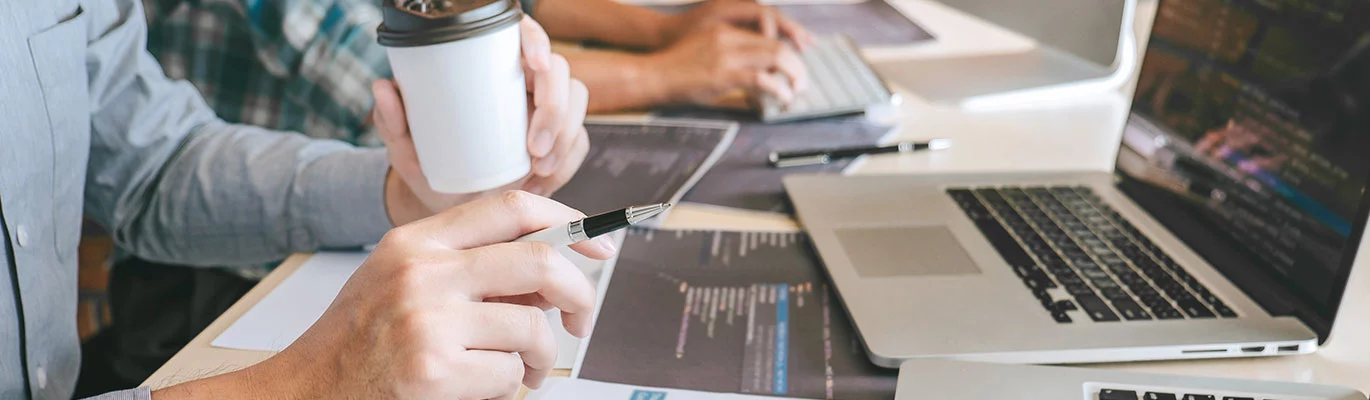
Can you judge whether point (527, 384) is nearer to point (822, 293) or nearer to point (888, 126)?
point (822, 293)

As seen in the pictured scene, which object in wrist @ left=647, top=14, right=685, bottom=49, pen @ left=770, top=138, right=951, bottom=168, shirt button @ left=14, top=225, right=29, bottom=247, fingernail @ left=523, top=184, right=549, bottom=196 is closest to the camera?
shirt button @ left=14, top=225, right=29, bottom=247

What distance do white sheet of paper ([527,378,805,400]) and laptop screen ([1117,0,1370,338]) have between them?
38 cm

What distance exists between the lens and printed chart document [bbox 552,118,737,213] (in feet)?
3.16

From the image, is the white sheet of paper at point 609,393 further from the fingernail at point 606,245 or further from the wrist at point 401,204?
the wrist at point 401,204

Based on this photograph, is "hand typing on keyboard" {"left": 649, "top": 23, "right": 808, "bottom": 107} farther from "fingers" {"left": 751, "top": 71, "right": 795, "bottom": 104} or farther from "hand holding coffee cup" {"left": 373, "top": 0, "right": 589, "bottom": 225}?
"hand holding coffee cup" {"left": 373, "top": 0, "right": 589, "bottom": 225}

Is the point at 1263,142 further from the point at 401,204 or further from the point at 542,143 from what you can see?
the point at 401,204

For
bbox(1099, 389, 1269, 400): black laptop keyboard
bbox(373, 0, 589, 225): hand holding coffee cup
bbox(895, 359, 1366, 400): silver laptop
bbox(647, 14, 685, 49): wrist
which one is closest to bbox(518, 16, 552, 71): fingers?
bbox(373, 0, 589, 225): hand holding coffee cup

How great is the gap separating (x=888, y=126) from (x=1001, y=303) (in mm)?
522

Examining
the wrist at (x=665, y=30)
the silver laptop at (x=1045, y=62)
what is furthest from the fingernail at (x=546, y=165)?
the wrist at (x=665, y=30)

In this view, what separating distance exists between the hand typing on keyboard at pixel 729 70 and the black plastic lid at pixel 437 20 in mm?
631

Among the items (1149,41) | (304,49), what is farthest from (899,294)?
(304,49)

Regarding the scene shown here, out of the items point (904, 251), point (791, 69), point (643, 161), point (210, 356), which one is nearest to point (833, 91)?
point (791, 69)

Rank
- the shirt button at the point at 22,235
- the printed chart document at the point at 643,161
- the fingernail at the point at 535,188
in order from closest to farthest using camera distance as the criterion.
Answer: the shirt button at the point at 22,235 → the fingernail at the point at 535,188 → the printed chart document at the point at 643,161

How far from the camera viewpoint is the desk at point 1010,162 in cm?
66
